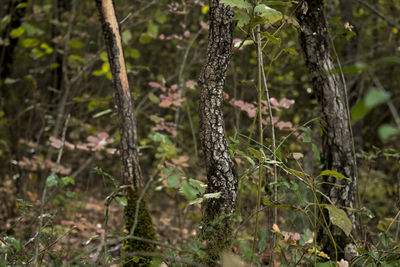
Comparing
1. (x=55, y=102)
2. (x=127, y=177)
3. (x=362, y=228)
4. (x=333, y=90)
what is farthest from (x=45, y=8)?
(x=362, y=228)

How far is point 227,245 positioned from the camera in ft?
5.27

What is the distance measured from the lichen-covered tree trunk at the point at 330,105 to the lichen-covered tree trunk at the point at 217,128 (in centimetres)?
75

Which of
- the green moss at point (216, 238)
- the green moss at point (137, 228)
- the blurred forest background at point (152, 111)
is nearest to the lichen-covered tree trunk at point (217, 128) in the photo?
the green moss at point (216, 238)

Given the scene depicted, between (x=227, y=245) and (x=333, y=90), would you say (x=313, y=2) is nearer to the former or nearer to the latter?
(x=333, y=90)

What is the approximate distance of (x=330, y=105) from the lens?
82.7 inches

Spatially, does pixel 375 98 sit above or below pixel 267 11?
below

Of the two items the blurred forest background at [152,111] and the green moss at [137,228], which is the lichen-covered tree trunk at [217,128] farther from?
the blurred forest background at [152,111]

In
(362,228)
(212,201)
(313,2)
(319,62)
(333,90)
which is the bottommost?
(362,228)

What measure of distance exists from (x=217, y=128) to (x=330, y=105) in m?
0.91

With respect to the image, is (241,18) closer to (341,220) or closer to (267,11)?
(267,11)

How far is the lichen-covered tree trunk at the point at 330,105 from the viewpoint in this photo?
2.06 meters

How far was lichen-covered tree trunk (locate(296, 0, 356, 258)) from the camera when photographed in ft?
6.76

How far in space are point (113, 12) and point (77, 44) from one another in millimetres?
1897

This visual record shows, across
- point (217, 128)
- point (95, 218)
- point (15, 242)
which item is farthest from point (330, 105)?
point (95, 218)
